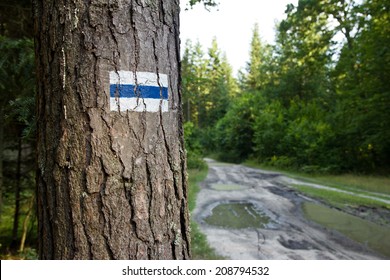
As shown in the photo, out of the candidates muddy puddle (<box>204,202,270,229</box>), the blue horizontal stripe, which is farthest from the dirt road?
the blue horizontal stripe

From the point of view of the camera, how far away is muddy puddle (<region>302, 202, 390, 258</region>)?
247 inches

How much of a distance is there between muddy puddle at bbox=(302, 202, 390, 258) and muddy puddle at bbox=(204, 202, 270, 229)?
137cm

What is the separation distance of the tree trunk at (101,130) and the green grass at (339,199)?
9.39m

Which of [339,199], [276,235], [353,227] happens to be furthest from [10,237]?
[339,199]

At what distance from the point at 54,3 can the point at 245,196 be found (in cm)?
1019

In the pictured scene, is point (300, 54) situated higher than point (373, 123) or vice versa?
point (300, 54)

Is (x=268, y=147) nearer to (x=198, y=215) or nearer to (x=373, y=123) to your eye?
(x=373, y=123)

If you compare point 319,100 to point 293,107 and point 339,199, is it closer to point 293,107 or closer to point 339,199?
point 293,107

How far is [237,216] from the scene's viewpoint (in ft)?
27.1

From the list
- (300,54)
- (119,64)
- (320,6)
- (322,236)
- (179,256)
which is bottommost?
(322,236)

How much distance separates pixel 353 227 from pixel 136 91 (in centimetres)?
767

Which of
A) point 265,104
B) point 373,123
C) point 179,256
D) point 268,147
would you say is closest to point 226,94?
point 265,104

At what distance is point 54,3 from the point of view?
1132 mm

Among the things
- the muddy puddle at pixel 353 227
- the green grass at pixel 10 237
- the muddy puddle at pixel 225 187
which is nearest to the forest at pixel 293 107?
the green grass at pixel 10 237
